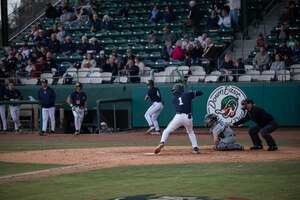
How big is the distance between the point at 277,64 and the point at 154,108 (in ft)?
15.9

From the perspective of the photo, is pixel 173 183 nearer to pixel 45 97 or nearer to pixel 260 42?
pixel 45 97

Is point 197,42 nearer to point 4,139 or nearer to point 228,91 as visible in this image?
point 228,91

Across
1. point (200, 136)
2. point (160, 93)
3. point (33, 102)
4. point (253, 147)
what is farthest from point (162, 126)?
point (253, 147)

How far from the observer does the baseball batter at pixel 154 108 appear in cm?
2838

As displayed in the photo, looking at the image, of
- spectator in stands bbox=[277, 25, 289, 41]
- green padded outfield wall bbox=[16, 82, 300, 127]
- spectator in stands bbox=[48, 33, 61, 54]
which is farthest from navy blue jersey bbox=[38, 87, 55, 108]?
spectator in stands bbox=[277, 25, 289, 41]

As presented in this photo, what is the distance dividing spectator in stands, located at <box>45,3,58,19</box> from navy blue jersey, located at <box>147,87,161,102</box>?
11403mm

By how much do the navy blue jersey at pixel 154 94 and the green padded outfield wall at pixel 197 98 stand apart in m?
1.43

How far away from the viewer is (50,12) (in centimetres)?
3806

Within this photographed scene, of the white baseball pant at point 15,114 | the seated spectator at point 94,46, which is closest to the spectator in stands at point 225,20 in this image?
the seated spectator at point 94,46

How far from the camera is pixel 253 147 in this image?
848 inches

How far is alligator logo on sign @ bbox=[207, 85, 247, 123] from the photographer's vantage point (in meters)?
29.0

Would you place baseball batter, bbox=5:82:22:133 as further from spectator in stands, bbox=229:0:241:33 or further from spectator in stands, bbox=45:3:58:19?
spectator in stands, bbox=229:0:241:33

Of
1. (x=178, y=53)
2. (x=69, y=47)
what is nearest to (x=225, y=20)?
(x=178, y=53)

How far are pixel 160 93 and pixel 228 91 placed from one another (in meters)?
2.78
